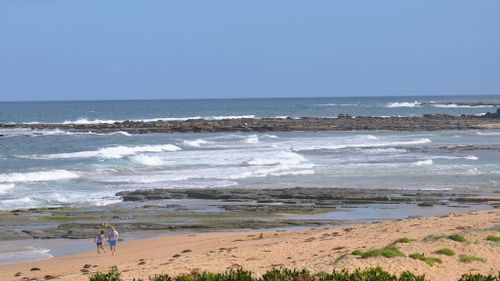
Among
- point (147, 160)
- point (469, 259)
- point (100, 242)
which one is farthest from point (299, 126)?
point (469, 259)

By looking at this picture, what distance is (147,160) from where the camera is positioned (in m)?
47.8

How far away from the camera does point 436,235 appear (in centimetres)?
1869

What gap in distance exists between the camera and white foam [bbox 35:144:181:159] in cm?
5346

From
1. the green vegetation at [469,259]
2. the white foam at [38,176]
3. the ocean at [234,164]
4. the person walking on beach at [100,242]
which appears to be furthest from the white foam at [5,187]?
the green vegetation at [469,259]

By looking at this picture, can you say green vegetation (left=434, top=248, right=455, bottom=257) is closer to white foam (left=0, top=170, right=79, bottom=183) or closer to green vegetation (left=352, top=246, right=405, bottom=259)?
green vegetation (left=352, top=246, right=405, bottom=259)

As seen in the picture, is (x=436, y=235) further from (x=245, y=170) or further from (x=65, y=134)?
(x=65, y=134)

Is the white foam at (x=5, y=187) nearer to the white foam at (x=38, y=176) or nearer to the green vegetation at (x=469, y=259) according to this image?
the white foam at (x=38, y=176)

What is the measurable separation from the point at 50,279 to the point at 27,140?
53.7 meters

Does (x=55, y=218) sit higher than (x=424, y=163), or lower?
higher

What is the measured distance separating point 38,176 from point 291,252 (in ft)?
77.1

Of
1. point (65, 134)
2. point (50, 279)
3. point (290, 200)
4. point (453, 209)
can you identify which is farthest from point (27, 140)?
point (50, 279)

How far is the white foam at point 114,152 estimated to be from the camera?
53.5 meters

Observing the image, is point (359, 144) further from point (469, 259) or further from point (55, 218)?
point (469, 259)

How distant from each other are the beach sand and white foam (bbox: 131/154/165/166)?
2382 cm
